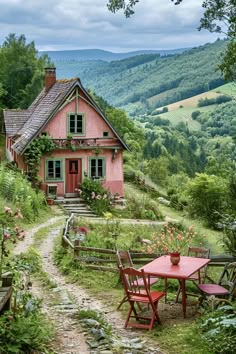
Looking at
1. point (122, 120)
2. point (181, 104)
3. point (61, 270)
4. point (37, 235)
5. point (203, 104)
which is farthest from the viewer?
point (181, 104)

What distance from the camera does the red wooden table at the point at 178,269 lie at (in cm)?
1030

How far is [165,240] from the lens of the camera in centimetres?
1700

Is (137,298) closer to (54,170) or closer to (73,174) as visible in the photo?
(54,170)

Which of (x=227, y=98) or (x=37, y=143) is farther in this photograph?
(x=227, y=98)

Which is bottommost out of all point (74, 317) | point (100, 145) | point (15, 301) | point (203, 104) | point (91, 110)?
point (74, 317)

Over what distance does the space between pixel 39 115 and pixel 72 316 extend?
21.4 metres

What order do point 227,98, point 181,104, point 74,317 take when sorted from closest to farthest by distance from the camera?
point 74,317 → point 227,98 → point 181,104

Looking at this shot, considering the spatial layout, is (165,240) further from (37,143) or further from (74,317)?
(37,143)

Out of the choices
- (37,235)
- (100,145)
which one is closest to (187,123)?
(100,145)

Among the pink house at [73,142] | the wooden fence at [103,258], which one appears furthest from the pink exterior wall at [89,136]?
the wooden fence at [103,258]

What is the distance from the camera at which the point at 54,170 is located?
29.9 metres

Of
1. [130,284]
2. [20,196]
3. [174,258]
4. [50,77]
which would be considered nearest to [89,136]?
[50,77]

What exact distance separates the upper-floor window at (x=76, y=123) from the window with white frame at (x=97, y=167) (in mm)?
1602

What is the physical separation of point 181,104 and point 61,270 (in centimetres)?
14894
